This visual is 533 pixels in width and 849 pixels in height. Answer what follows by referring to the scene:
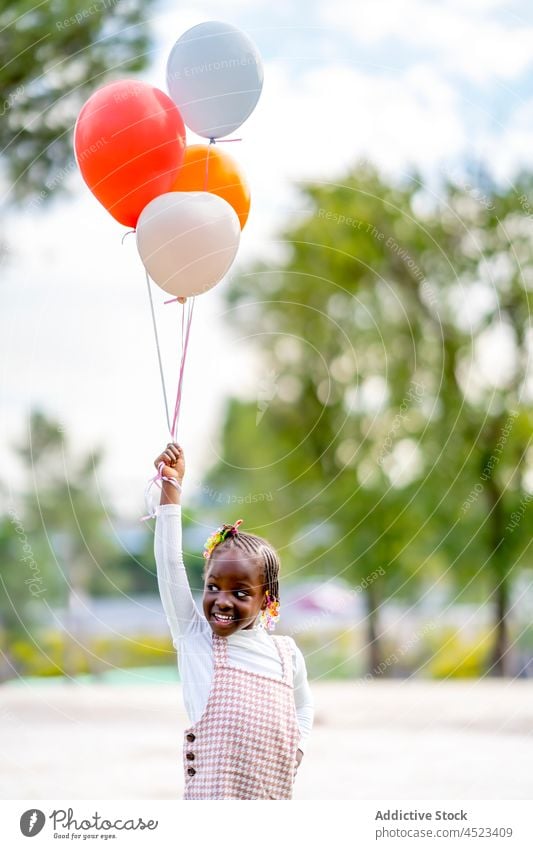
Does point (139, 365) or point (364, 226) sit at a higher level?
point (364, 226)

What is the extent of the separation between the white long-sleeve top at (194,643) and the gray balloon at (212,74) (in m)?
1.48

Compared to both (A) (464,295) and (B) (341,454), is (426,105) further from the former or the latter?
(B) (341,454)

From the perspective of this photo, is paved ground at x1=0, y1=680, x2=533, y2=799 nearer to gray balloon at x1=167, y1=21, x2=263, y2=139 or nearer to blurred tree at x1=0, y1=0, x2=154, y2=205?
gray balloon at x1=167, y1=21, x2=263, y2=139

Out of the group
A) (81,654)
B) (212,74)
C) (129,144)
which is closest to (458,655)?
(81,654)

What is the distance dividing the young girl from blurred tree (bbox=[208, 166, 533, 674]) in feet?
25.5

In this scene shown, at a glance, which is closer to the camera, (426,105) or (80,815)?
(80,815)

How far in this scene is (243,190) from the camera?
379 cm

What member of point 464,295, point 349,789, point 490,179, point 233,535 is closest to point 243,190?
point 233,535

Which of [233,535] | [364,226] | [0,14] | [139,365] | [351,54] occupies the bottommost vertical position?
[233,535]

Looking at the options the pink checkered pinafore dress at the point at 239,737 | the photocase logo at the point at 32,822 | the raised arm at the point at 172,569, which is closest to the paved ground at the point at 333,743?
the photocase logo at the point at 32,822

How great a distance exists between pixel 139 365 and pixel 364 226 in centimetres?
470

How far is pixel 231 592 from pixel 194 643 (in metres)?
0.20

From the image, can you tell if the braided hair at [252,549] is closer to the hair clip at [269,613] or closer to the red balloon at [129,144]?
the hair clip at [269,613]

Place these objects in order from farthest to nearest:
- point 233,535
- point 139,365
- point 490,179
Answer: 1. point 490,179
2. point 139,365
3. point 233,535
